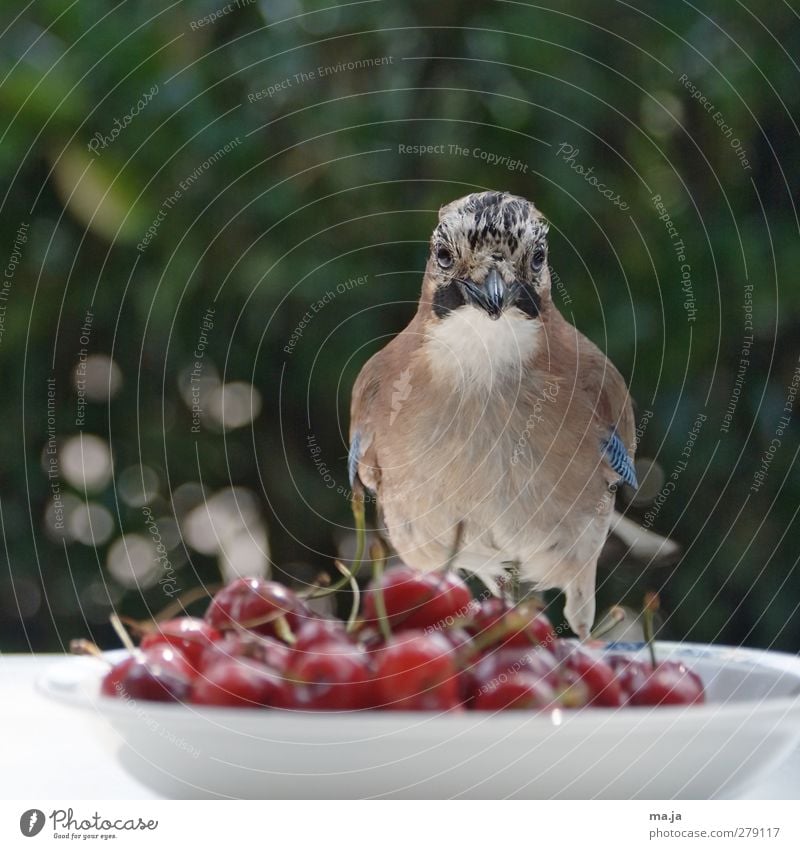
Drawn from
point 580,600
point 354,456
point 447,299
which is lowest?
point 580,600

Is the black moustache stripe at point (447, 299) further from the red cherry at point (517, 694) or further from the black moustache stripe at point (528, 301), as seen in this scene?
the red cherry at point (517, 694)

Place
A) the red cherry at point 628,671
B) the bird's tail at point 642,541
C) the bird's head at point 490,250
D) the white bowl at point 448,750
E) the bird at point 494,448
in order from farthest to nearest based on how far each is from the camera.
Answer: the bird's tail at point 642,541 → the bird at point 494,448 → the bird's head at point 490,250 → the red cherry at point 628,671 → the white bowl at point 448,750

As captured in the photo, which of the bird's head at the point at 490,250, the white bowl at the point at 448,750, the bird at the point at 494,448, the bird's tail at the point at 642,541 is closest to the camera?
the white bowl at the point at 448,750

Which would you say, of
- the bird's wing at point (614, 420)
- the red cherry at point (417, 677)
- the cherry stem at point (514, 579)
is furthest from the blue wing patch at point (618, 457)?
the red cherry at point (417, 677)

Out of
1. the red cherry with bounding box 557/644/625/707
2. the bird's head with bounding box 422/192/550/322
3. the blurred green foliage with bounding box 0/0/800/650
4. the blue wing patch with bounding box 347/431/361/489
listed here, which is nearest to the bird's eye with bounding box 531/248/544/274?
→ the bird's head with bounding box 422/192/550/322

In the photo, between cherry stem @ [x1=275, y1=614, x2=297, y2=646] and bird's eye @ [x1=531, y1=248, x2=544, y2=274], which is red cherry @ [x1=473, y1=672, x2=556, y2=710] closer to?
cherry stem @ [x1=275, y1=614, x2=297, y2=646]

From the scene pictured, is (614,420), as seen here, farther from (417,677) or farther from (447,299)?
(417,677)

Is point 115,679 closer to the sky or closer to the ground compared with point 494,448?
closer to the ground

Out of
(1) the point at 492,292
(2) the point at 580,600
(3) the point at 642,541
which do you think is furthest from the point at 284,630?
(3) the point at 642,541
